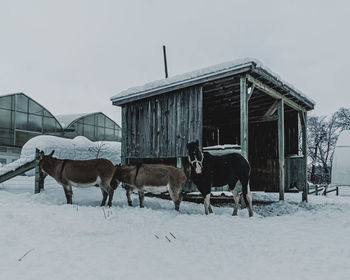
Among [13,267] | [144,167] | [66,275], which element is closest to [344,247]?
[66,275]

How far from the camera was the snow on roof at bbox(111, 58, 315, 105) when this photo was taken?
877cm

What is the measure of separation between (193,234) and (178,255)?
1.14 metres

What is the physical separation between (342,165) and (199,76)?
16162 mm

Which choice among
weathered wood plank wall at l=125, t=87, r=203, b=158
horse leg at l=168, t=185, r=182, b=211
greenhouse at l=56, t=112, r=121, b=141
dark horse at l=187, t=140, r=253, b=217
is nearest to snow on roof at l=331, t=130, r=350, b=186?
weathered wood plank wall at l=125, t=87, r=203, b=158

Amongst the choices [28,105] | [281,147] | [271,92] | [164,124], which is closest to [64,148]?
[164,124]

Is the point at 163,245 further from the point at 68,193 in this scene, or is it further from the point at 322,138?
the point at 322,138

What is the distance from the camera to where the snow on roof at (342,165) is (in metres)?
20.4

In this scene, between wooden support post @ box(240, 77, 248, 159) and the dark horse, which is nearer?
the dark horse

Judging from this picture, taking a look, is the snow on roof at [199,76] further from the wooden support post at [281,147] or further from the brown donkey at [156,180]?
the brown donkey at [156,180]

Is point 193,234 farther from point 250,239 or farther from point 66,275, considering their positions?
point 66,275

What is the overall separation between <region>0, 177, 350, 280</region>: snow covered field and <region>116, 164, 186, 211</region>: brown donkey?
87cm

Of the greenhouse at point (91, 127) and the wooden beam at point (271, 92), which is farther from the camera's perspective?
the greenhouse at point (91, 127)

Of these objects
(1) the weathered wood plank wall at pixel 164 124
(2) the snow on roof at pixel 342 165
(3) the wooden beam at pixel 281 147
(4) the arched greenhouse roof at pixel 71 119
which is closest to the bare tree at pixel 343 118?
(2) the snow on roof at pixel 342 165

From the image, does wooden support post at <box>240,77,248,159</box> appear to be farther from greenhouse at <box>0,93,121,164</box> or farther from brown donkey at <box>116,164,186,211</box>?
greenhouse at <box>0,93,121,164</box>
